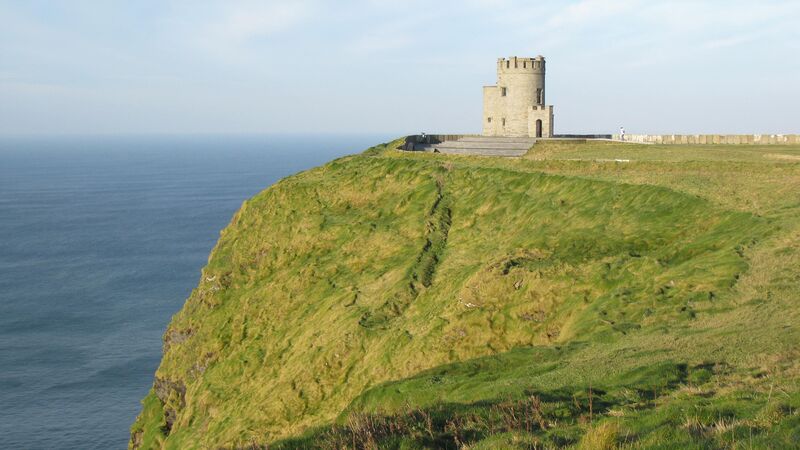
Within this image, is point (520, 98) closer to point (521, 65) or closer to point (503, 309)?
point (521, 65)

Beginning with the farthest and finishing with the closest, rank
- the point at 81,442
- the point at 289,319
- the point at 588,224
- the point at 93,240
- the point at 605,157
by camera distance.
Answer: the point at 93,240 → the point at 81,442 → the point at 605,157 → the point at 289,319 → the point at 588,224

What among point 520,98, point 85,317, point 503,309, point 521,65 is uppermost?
point 521,65

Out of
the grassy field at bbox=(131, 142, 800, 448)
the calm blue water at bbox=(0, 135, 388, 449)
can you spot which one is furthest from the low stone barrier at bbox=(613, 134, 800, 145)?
the calm blue water at bbox=(0, 135, 388, 449)

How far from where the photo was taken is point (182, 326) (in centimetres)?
5300

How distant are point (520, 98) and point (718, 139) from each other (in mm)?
18717

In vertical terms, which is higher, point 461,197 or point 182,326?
point 461,197

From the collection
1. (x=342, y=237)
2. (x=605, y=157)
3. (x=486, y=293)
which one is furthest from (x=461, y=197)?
(x=486, y=293)

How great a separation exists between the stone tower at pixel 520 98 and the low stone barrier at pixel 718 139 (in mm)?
8468

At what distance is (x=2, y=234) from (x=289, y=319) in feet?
428

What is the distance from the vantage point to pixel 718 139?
6638 centimetres

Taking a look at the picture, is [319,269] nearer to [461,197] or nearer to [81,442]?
[461,197]

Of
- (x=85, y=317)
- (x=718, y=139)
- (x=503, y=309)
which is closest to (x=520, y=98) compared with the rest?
(x=718, y=139)

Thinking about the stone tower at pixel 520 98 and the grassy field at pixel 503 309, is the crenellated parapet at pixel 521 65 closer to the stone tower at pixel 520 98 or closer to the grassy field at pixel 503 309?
the stone tower at pixel 520 98

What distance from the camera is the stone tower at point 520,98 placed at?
7525cm
